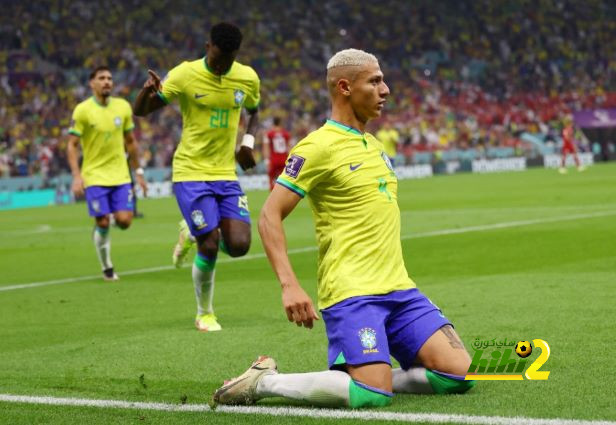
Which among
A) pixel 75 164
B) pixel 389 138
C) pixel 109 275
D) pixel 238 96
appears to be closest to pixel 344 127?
pixel 238 96

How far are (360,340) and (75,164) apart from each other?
8542 mm

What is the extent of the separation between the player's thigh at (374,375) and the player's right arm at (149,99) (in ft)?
12.9

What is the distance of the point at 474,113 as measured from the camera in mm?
56938

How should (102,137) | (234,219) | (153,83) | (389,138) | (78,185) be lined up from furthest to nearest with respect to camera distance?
(389,138) < (102,137) < (78,185) < (234,219) < (153,83)

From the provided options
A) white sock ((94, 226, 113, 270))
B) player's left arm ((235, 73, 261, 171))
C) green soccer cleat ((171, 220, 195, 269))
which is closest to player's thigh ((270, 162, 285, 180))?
white sock ((94, 226, 113, 270))

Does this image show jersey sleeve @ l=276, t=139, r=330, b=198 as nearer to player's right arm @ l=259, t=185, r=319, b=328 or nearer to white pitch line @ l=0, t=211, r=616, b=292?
player's right arm @ l=259, t=185, r=319, b=328

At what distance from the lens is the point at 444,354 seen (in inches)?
230

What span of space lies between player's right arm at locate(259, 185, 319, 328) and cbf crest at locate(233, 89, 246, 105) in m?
4.09

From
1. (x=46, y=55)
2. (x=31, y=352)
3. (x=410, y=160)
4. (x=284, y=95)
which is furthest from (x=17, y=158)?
(x=31, y=352)

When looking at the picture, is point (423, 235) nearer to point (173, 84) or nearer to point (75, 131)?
point (75, 131)

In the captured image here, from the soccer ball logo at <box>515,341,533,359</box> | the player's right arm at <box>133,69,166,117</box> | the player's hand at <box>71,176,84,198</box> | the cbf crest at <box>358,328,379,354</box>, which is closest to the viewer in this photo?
the cbf crest at <box>358,328,379,354</box>

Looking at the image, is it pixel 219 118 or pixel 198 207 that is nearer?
pixel 198 207

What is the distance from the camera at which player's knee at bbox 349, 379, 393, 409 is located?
5562 mm

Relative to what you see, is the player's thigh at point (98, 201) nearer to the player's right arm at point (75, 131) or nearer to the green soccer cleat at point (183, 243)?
the player's right arm at point (75, 131)
